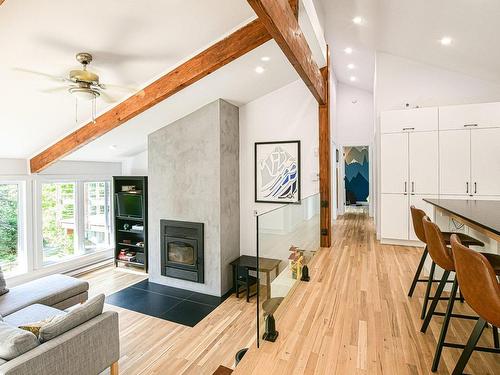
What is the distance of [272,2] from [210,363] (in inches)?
146

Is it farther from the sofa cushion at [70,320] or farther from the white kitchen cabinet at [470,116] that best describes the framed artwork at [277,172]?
the sofa cushion at [70,320]

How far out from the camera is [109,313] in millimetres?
2727

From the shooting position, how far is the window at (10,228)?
483 centimetres

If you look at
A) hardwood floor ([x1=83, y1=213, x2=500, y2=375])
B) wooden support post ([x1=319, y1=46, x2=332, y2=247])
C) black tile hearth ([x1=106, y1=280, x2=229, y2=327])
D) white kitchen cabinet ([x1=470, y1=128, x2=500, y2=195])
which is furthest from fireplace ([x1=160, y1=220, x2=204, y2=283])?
white kitchen cabinet ([x1=470, y1=128, x2=500, y2=195])

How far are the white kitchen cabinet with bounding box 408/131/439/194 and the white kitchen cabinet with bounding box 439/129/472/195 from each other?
0.07 m

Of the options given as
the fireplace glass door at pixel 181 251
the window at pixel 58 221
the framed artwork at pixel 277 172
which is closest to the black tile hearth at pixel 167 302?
the fireplace glass door at pixel 181 251

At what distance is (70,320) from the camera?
2396 millimetres

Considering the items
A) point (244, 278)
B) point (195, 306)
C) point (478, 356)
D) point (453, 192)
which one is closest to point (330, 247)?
point (244, 278)

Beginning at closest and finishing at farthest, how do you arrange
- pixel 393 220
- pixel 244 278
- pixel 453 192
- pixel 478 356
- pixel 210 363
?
pixel 478 356
pixel 210 363
pixel 453 192
pixel 393 220
pixel 244 278

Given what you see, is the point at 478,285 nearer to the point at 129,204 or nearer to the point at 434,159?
the point at 434,159

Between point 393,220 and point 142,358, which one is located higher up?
point 393,220

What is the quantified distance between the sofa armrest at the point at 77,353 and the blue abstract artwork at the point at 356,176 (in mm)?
9478

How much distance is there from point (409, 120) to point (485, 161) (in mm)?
1197

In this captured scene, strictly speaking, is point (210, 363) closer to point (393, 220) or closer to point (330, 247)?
point (330, 247)
